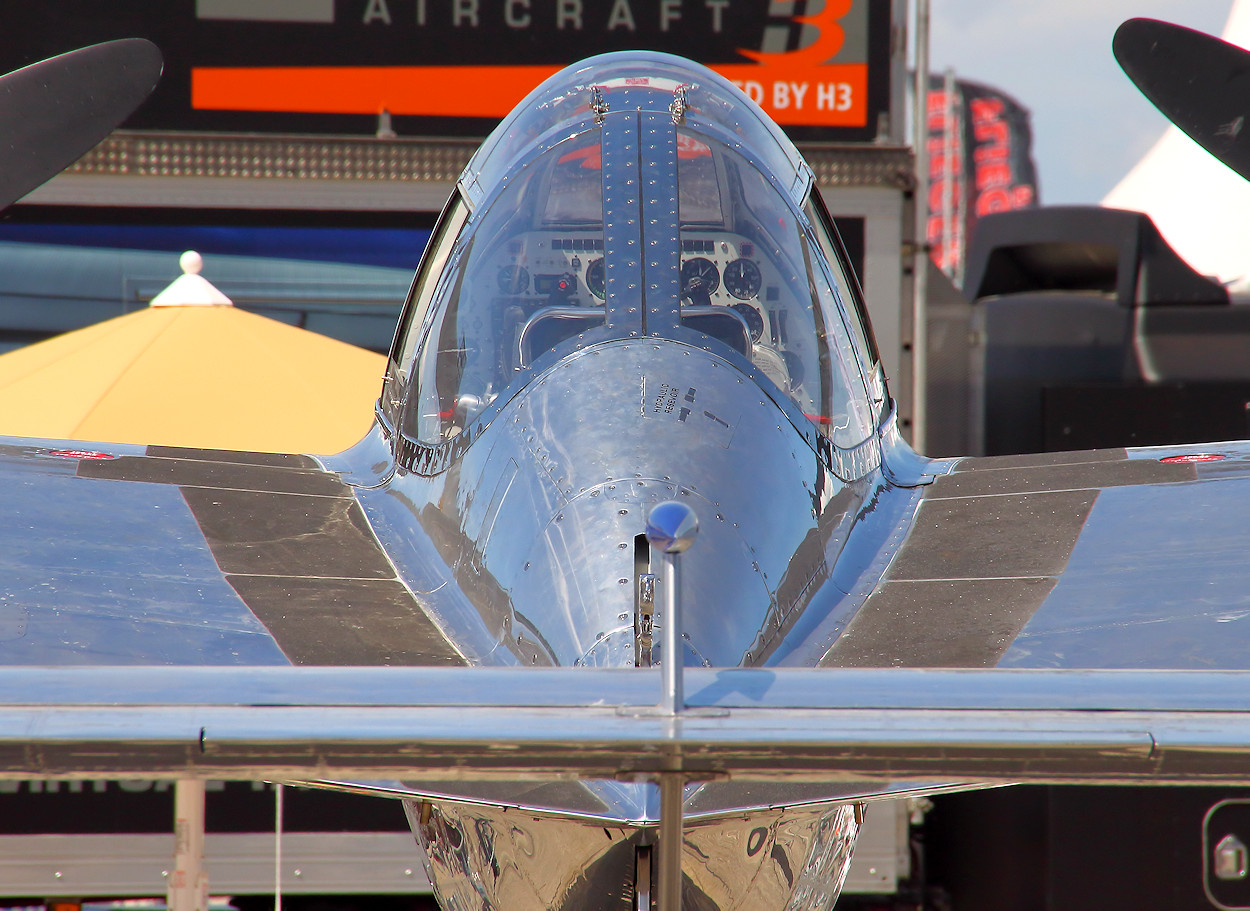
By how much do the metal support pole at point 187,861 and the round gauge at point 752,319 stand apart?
269 cm

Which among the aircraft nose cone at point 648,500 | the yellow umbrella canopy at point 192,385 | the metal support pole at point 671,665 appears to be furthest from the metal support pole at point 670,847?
the yellow umbrella canopy at point 192,385

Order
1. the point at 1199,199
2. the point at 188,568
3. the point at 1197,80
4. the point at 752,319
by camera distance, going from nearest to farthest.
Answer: the point at 188,568
the point at 752,319
the point at 1197,80
the point at 1199,199

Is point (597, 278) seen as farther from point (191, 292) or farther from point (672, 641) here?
point (191, 292)

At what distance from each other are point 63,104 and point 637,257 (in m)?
2.53

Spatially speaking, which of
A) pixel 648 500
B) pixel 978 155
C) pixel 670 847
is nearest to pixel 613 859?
pixel 670 847

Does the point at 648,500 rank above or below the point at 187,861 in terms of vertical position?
above

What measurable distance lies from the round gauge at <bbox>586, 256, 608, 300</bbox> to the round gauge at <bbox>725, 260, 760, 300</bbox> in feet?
1.06

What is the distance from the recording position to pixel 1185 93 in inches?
182

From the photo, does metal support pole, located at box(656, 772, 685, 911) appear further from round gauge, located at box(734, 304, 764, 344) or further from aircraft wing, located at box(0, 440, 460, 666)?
round gauge, located at box(734, 304, 764, 344)

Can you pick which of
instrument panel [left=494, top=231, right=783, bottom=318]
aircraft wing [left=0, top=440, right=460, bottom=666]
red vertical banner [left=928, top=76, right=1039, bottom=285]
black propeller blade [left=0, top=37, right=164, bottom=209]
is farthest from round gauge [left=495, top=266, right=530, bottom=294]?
red vertical banner [left=928, top=76, right=1039, bottom=285]

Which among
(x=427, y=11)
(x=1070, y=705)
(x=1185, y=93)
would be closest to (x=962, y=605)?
(x=1070, y=705)

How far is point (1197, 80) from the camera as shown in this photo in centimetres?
460

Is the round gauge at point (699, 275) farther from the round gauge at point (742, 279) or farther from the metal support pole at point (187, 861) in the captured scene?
the metal support pole at point (187, 861)

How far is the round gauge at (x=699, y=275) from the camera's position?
3078mm
